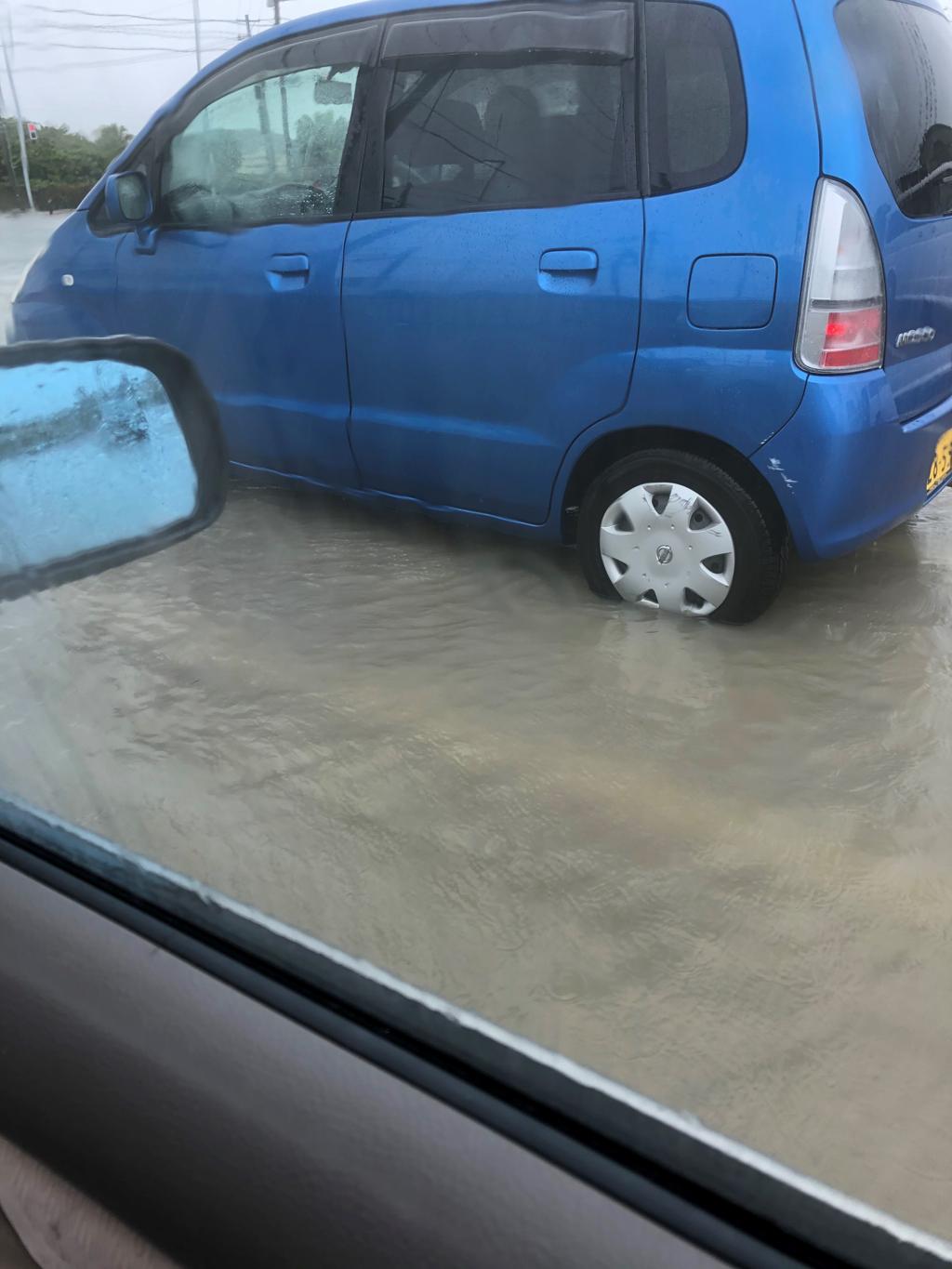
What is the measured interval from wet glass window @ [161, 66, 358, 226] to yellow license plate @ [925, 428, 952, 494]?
179cm

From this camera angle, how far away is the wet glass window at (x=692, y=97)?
249 centimetres

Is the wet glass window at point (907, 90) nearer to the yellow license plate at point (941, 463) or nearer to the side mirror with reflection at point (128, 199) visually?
the yellow license plate at point (941, 463)

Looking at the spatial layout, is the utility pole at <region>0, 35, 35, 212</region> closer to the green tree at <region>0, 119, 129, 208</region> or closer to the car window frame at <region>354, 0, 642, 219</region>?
the green tree at <region>0, 119, 129, 208</region>

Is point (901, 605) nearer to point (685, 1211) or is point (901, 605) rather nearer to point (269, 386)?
point (269, 386)

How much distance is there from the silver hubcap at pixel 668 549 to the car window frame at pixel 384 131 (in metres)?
0.77

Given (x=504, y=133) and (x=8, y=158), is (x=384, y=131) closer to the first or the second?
(x=504, y=133)

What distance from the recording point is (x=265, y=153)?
9.59ft

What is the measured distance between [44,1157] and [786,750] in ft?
5.82

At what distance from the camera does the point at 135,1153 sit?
2.65 ft

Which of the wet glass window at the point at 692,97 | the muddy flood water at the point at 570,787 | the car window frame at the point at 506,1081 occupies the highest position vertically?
the wet glass window at the point at 692,97

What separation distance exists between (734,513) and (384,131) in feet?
4.59

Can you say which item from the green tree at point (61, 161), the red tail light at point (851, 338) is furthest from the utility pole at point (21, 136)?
the red tail light at point (851, 338)

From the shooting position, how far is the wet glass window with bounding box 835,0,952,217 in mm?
2477

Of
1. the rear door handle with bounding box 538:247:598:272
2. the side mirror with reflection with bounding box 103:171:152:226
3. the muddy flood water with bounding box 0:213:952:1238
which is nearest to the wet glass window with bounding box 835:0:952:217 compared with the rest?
the rear door handle with bounding box 538:247:598:272
